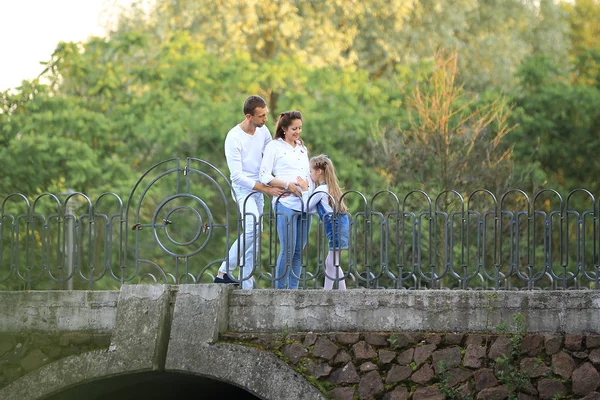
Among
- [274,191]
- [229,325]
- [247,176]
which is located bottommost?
[229,325]

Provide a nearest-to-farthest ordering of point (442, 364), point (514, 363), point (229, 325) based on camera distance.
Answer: point (514, 363)
point (442, 364)
point (229, 325)

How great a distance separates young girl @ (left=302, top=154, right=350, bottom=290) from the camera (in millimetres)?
11477

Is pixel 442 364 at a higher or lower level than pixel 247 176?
lower

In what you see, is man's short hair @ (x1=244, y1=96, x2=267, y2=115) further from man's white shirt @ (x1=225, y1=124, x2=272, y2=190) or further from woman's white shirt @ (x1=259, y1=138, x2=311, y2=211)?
woman's white shirt @ (x1=259, y1=138, x2=311, y2=211)

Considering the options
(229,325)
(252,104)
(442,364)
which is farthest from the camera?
(252,104)

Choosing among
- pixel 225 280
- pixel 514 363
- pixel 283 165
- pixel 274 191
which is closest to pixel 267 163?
pixel 283 165

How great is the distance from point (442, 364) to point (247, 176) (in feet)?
8.31

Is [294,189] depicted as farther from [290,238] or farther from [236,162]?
[236,162]

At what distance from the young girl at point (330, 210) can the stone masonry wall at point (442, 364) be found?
2.48 ft

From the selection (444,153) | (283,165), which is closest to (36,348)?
(283,165)

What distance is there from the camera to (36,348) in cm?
1183

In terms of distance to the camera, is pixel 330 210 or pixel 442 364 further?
pixel 330 210

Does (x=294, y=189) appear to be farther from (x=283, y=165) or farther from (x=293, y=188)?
(x=283, y=165)

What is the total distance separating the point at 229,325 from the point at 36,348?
1864mm
